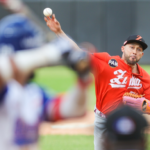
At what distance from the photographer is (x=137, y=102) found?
3.52 meters

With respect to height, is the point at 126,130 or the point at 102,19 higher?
the point at 102,19

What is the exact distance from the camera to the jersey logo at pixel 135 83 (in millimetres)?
3721

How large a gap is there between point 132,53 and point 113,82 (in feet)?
1.57

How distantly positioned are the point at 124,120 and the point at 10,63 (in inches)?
23.5

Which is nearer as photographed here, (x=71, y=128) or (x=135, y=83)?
(x=135, y=83)

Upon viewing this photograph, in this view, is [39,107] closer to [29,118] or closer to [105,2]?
[29,118]

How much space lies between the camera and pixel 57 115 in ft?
5.40

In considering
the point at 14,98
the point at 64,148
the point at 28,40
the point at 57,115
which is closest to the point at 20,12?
the point at 28,40

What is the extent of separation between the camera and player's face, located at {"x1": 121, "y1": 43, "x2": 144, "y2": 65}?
12.5ft

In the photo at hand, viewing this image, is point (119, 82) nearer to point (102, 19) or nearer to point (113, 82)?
point (113, 82)

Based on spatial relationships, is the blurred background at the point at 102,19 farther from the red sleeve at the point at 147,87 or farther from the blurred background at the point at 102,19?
the red sleeve at the point at 147,87

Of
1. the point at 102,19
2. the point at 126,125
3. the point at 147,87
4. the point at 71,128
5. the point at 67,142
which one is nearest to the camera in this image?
the point at 126,125

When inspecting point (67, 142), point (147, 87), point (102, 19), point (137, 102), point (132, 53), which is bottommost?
point (67, 142)

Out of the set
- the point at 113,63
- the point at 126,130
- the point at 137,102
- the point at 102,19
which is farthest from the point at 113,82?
the point at 102,19
